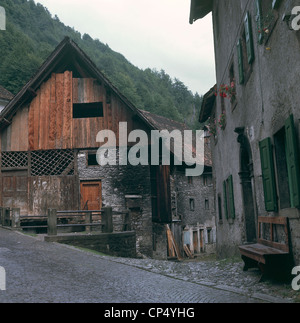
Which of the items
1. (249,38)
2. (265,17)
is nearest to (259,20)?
(265,17)

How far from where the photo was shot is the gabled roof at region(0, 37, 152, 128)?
771 inches

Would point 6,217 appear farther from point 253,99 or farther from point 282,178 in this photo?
point 282,178

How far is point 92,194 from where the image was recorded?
20.2 m

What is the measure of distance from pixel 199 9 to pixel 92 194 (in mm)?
9275

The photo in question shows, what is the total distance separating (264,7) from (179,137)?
2302 centimetres

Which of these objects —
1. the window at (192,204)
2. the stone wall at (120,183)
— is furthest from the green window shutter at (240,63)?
the window at (192,204)

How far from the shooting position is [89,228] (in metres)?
19.0

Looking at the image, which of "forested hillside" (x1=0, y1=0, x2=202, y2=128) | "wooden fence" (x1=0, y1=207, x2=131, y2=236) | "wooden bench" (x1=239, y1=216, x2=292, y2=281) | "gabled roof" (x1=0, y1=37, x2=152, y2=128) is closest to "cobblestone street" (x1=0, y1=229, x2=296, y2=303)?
"wooden bench" (x1=239, y1=216, x2=292, y2=281)

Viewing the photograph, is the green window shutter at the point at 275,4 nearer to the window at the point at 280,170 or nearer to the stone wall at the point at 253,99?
the stone wall at the point at 253,99

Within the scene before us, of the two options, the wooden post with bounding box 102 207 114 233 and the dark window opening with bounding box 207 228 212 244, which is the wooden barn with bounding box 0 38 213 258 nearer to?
the wooden post with bounding box 102 207 114 233

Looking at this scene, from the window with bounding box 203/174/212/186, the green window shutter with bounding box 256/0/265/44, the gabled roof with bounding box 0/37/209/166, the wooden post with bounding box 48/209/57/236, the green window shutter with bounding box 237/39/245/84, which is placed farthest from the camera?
the window with bounding box 203/174/212/186

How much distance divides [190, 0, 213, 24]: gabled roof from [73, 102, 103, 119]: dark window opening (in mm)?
6226

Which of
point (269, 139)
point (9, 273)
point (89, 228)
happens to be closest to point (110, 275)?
point (9, 273)
